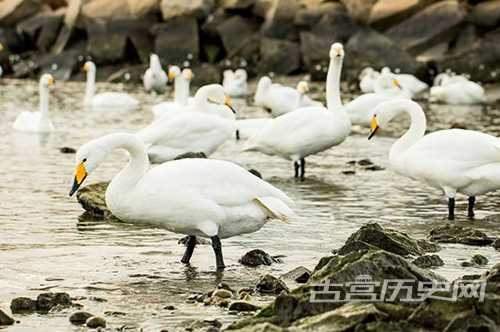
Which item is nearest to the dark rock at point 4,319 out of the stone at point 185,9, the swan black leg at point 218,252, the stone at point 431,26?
the swan black leg at point 218,252

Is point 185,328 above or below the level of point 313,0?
below

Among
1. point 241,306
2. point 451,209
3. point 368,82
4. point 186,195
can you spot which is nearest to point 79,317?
point 241,306

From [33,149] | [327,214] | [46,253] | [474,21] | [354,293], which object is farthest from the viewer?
[474,21]

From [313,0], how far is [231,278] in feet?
114

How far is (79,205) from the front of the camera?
1301 centimetres

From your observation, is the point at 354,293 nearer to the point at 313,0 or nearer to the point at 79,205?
the point at 79,205

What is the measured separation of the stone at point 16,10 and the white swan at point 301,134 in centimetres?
3286

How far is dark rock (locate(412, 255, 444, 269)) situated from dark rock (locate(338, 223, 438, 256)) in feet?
1.00

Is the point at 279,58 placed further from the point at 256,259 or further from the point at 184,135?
the point at 256,259

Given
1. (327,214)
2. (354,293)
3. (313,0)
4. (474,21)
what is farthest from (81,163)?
(313,0)

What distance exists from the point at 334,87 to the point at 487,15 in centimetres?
2372

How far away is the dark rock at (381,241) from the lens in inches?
374

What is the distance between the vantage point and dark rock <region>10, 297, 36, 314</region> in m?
7.96

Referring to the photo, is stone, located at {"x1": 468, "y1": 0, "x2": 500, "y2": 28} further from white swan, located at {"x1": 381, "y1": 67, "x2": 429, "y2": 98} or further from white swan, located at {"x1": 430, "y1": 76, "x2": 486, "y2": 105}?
white swan, located at {"x1": 430, "y1": 76, "x2": 486, "y2": 105}
